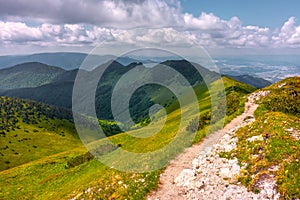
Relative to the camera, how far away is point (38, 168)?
8019 cm

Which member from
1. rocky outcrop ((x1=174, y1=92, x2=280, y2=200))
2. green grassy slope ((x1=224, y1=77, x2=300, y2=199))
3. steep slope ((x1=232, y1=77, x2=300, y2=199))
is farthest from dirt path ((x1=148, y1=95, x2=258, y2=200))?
steep slope ((x1=232, y1=77, x2=300, y2=199))

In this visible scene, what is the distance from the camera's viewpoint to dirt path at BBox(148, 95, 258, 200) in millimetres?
22203

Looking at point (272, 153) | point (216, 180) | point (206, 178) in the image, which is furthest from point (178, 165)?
point (272, 153)

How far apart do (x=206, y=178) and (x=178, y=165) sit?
15.4ft

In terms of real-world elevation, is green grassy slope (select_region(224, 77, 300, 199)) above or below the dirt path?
above

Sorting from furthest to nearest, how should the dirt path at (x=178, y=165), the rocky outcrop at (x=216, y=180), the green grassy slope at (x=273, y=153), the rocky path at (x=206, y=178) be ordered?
the dirt path at (x=178, y=165) → the rocky path at (x=206, y=178) → the rocky outcrop at (x=216, y=180) → the green grassy slope at (x=273, y=153)

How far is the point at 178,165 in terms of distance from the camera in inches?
1054

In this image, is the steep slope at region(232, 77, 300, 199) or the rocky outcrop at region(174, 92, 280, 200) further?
the rocky outcrop at region(174, 92, 280, 200)

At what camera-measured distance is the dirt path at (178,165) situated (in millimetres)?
22203

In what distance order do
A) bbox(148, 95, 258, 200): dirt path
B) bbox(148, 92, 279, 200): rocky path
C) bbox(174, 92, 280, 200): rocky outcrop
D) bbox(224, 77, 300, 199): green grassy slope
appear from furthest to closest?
bbox(148, 95, 258, 200): dirt path
bbox(148, 92, 279, 200): rocky path
bbox(174, 92, 280, 200): rocky outcrop
bbox(224, 77, 300, 199): green grassy slope

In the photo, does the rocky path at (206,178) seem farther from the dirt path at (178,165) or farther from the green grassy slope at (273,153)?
the green grassy slope at (273,153)

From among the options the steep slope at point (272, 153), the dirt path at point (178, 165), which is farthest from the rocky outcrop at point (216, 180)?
the dirt path at point (178, 165)

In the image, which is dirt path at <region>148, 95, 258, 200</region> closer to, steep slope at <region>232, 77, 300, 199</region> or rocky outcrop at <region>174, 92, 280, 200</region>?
A: rocky outcrop at <region>174, 92, 280, 200</region>

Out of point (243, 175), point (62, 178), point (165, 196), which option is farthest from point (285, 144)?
point (62, 178)
